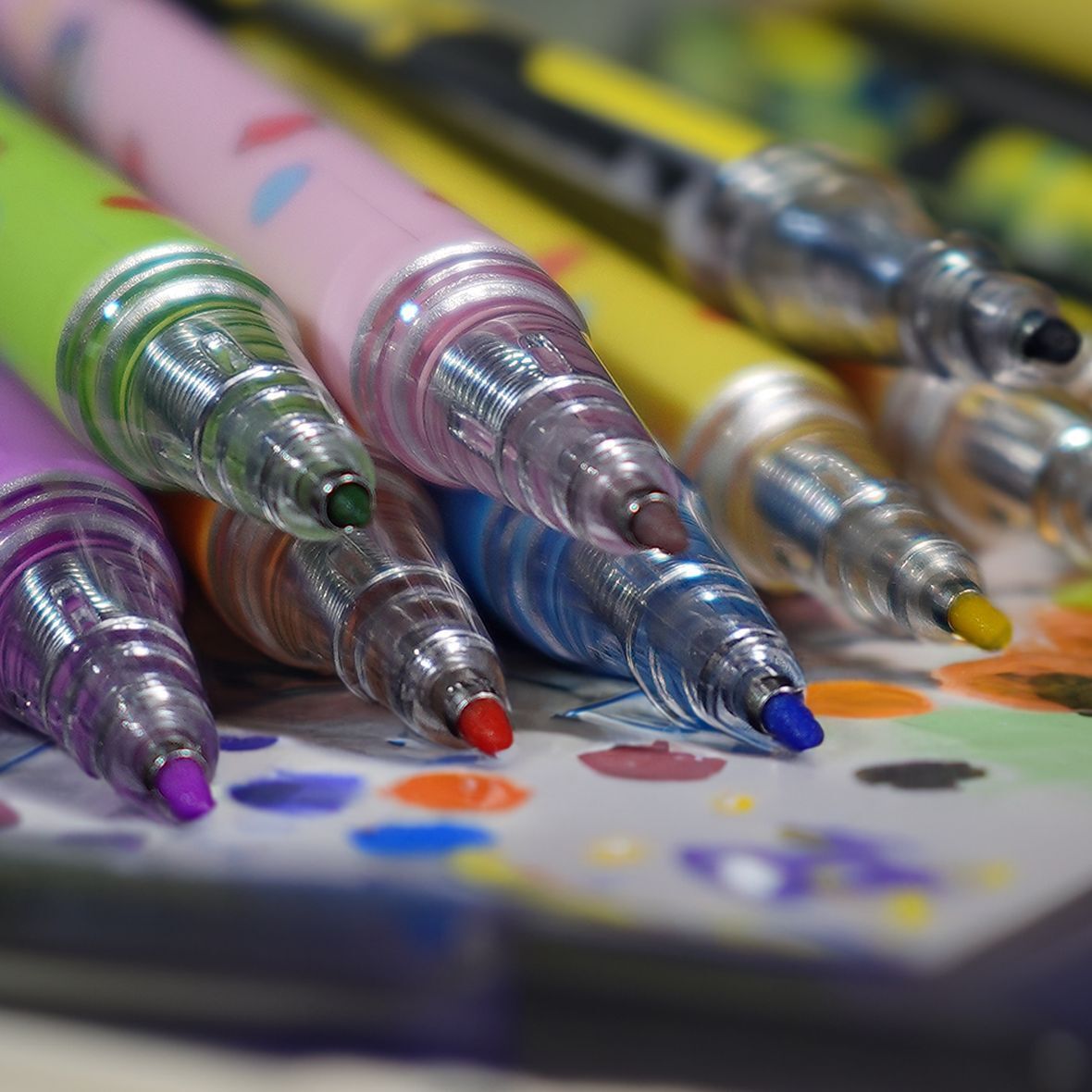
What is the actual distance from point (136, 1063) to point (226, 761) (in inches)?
3.7

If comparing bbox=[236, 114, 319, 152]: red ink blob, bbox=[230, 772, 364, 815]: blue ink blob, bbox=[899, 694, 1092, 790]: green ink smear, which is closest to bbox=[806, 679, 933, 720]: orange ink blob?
bbox=[899, 694, 1092, 790]: green ink smear

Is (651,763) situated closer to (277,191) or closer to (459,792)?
(459,792)

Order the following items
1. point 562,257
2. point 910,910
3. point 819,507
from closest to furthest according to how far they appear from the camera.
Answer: point 910,910 → point 819,507 → point 562,257

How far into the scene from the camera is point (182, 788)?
352 mm

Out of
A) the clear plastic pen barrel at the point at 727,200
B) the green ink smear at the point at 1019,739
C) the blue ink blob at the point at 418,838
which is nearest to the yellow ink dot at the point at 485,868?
the blue ink blob at the point at 418,838

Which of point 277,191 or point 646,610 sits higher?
point 277,191

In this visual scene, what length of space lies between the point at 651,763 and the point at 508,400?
9 centimetres

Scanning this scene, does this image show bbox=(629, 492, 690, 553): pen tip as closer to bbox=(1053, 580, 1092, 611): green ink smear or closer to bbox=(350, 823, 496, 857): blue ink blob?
bbox=(350, 823, 496, 857): blue ink blob

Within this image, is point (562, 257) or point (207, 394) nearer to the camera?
point (207, 394)

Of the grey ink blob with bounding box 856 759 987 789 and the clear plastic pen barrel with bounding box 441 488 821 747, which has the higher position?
the clear plastic pen barrel with bounding box 441 488 821 747

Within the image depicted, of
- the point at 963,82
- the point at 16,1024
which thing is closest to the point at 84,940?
the point at 16,1024

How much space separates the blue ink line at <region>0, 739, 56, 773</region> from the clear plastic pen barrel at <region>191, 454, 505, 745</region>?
57 millimetres

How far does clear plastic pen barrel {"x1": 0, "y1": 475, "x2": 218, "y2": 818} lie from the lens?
0.36 meters

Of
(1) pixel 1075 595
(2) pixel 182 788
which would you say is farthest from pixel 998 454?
(2) pixel 182 788
